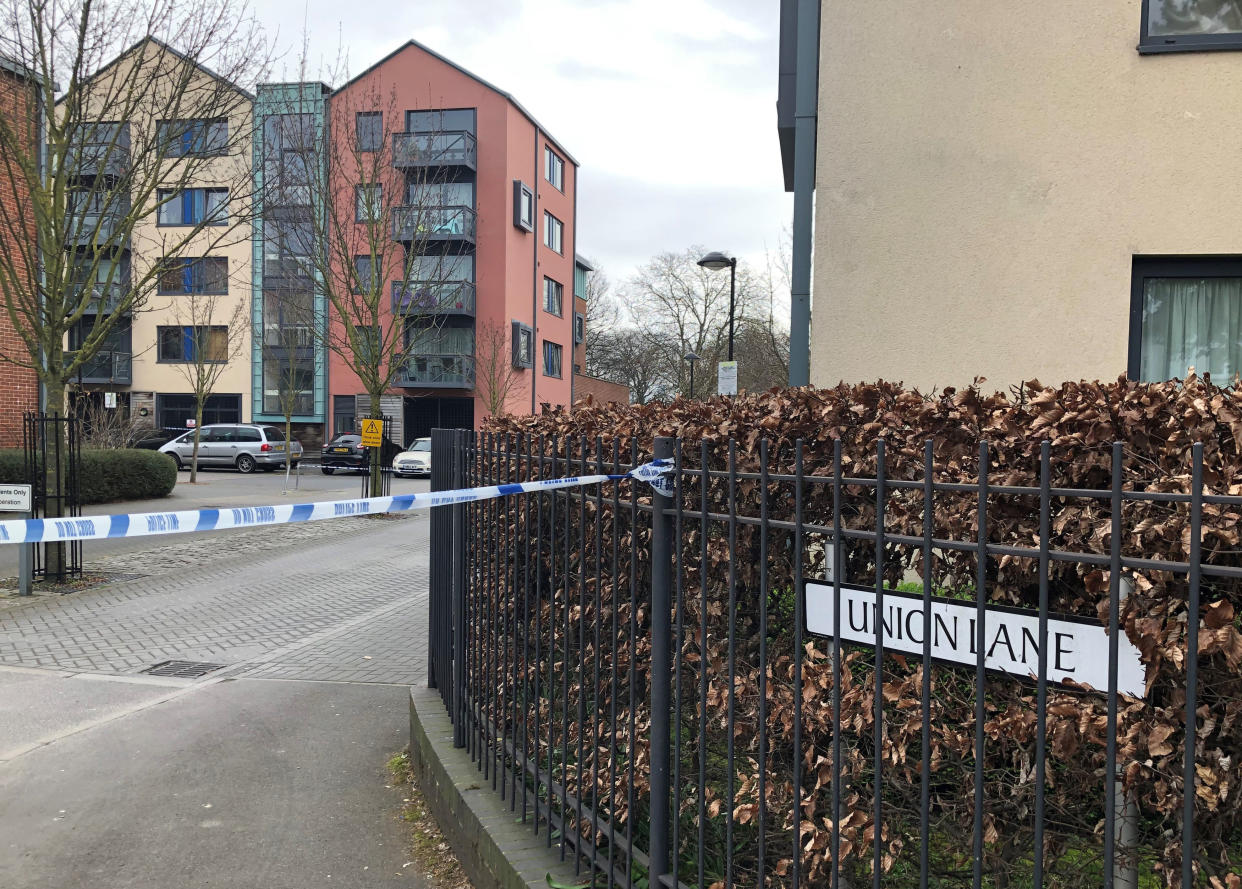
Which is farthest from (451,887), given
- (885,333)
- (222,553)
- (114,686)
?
(222,553)

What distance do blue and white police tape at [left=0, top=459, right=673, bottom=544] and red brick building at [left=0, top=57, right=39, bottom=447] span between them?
10668mm

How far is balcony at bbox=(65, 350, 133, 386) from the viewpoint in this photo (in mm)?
43312

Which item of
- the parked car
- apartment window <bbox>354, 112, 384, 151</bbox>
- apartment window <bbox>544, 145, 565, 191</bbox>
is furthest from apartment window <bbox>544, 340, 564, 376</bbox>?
apartment window <bbox>354, 112, 384, 151</bbox>

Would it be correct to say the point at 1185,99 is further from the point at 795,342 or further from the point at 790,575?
the point at 790,575

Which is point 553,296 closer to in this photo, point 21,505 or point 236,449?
point 236,449

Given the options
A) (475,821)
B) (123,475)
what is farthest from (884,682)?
(123,475)

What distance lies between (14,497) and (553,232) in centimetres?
3930

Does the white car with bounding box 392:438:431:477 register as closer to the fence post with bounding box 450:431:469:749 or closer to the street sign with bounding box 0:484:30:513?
the street sign with bounding box 0:484:30:513

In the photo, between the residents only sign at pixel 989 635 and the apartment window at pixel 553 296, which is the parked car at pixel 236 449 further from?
the residents only sign at pixel 989 635

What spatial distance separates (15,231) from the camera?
38.9 ft

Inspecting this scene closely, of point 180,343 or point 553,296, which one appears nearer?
point 180,343

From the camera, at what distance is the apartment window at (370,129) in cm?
2259

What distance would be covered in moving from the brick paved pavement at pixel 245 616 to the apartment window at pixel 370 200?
9312 millimetres

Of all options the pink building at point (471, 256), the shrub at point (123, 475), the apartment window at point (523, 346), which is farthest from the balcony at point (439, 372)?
the shrub at point (123, 475)
